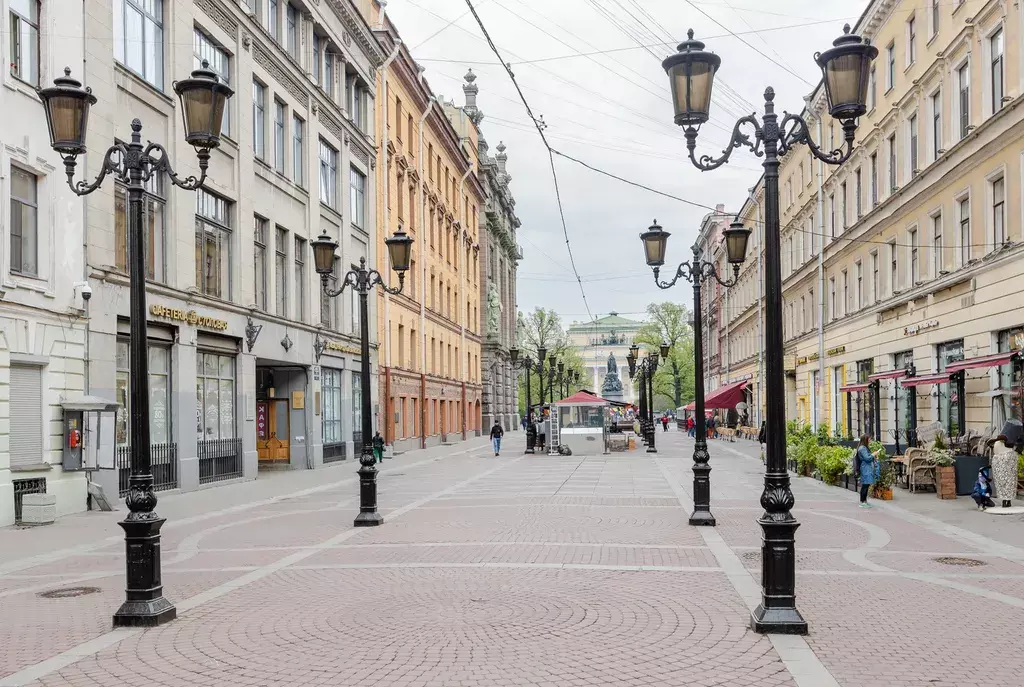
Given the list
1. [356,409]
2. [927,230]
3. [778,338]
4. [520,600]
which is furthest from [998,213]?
[356,409]

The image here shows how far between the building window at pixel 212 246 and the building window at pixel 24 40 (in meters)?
6.62

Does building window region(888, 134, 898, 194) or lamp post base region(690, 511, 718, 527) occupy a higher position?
building window region(888, 134, 898, 194)

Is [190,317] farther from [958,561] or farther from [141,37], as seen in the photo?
[958,561]

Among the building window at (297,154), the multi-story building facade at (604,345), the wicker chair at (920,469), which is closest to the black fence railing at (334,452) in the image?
the building window at (297,154)

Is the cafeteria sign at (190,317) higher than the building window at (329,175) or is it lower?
lower

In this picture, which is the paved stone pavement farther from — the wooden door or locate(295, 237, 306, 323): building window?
locate(295, 237, 306, 323): building window

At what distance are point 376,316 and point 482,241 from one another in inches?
1281

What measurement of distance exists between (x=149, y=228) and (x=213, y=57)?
5.78 metres

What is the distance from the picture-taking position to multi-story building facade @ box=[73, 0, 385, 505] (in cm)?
2016

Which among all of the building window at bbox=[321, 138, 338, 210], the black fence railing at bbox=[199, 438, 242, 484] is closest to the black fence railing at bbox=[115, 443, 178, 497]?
the black fence railing at bbox=[199, 438, 242, 484]

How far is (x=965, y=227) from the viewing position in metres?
24.8

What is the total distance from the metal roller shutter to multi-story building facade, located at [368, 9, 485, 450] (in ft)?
76.3

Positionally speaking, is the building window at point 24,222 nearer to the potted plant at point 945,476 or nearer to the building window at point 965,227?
the potted plant at point 945,476

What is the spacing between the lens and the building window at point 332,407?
33.8 metres
